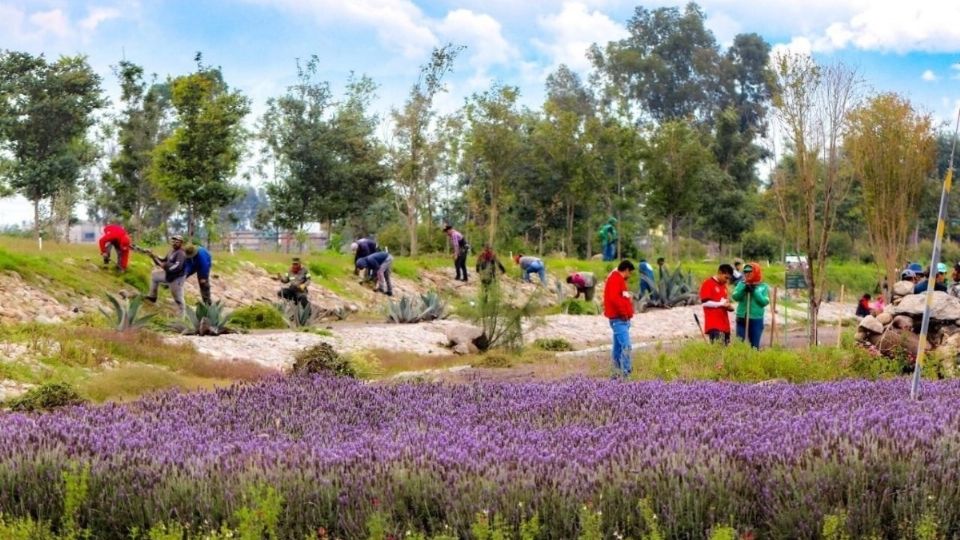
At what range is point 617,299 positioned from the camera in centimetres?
1591

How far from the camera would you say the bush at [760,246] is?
72.1m

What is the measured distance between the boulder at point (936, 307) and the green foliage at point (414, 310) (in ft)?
48.3

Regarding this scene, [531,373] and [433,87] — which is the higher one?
[433,87]

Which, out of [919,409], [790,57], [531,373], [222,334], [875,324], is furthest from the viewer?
[222,334]

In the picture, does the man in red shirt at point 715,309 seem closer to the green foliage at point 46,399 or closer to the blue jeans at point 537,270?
the green foliage at point 46,399

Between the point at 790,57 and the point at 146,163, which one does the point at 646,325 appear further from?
the point at 146,163

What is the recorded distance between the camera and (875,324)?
1501 centimetres

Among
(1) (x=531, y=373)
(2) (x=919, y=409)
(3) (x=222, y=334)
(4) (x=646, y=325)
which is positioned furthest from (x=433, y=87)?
(2) (x=919, y=409)

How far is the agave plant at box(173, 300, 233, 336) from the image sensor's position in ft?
72.9

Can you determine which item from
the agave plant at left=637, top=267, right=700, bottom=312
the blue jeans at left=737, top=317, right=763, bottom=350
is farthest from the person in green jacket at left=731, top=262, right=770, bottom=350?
the agave plant at left=637, top=267, right=700, bottom=312

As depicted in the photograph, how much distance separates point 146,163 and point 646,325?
99.6 feet

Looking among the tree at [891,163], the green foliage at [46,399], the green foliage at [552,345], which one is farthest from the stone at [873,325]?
the tree at [891,163]

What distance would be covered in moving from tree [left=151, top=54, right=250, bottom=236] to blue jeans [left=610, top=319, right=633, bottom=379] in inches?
1153

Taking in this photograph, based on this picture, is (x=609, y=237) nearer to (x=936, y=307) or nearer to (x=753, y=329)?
(x=753, y=329)
